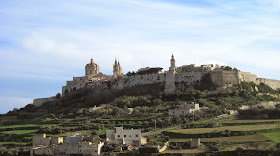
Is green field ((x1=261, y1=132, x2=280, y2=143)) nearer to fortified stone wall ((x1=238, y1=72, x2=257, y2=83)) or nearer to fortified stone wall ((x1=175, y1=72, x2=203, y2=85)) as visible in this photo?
fortified stone wall ((x1=175, y1=72, x2=203, y2=85))

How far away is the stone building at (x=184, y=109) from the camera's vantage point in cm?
6282

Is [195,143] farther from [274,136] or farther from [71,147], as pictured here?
[71,147]

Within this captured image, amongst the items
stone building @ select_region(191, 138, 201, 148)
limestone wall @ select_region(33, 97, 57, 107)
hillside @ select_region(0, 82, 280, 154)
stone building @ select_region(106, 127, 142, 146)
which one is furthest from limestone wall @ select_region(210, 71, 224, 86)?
limestone wall @ select_region(33, 97, 57, 107)

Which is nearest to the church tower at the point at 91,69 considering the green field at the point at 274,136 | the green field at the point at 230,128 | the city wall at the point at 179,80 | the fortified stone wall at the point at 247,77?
the city wall at the point at 179,80

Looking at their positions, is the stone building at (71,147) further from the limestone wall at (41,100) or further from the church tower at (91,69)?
the church tower at (91,69)

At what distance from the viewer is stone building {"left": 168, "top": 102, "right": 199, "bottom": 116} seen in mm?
62816

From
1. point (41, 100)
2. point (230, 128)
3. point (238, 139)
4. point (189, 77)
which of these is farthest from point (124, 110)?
point (41, 100)

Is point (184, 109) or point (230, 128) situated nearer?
point (230, 128)

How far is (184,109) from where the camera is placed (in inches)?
2489

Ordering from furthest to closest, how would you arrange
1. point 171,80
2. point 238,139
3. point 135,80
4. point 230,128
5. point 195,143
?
point 135,80 → point 171,80 → point 230,128 → point 238,139 → point 195,143

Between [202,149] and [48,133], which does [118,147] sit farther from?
[48,133]

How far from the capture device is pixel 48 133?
198 feet

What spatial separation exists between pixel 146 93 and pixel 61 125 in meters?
16.6

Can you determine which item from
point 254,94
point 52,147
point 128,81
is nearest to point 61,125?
point 52,147
